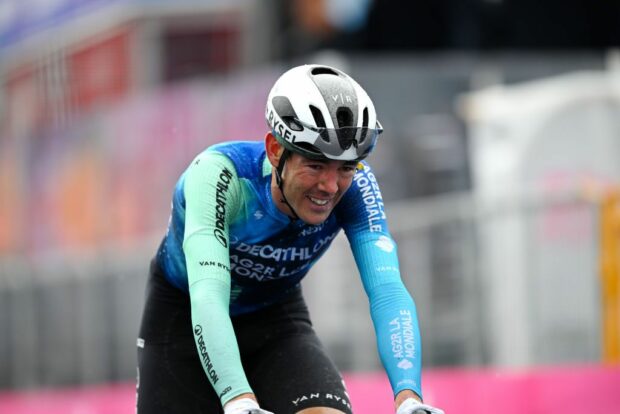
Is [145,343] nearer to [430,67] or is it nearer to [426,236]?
[426,236]

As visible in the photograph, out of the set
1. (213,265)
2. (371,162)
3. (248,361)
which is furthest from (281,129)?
(371,162)

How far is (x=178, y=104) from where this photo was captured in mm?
16016

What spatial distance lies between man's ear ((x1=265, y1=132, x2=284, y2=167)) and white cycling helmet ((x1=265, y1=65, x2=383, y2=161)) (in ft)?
0.35

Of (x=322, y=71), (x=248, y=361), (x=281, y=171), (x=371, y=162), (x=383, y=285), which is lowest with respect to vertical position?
(x=248, y=361)

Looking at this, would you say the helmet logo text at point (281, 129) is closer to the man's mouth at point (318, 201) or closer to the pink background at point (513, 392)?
the man's mouth at point (318, 201)

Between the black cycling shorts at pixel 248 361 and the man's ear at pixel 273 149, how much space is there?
3.16ft

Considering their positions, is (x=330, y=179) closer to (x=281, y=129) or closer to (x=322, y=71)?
(x=281, y=129)

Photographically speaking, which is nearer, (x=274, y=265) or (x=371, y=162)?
(x=274, y=265)

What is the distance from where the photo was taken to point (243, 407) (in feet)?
16.4

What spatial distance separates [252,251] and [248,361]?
62 cm

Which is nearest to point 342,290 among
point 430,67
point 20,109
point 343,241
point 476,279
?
point 343,241

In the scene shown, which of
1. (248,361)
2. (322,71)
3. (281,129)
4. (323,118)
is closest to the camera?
(323,118)

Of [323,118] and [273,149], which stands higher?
[323,118]

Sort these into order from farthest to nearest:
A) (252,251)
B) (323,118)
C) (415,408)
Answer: (252,251)
(323,118)
(415,408)
